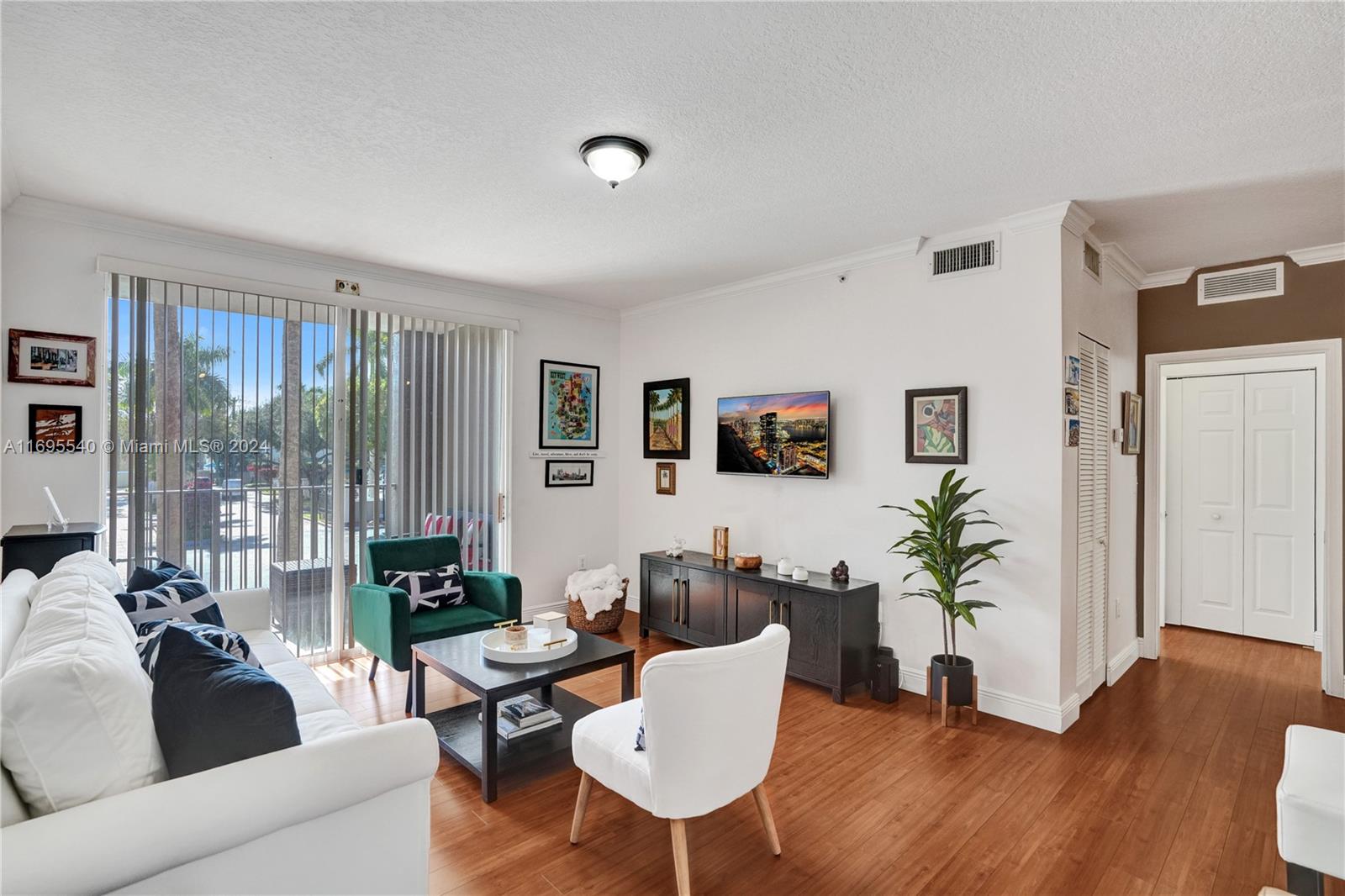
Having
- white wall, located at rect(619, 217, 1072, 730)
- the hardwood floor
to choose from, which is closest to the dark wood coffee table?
the hardwood floor

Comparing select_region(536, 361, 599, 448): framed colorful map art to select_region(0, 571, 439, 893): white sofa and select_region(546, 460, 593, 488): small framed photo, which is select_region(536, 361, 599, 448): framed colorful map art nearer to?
select_region(546, 460, 593, 488): small framed photo

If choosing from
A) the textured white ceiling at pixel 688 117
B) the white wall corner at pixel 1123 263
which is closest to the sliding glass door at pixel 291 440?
the textured white ceiling at pixel 688 117

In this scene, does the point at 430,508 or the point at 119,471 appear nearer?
the point at 119,471

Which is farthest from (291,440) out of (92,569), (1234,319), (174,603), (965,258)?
(1234,319)

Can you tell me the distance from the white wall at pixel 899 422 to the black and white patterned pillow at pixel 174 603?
3280 mm

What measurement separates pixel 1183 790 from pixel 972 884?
4.37 feet

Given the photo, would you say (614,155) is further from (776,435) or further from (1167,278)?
(1167,278)

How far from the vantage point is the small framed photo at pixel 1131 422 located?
4.29 meters

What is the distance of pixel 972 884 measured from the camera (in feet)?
7.00

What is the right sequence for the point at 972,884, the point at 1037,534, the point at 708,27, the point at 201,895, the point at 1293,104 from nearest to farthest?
the point at 201,895 < the point at 708,27 < the point at 972,884 < the point at 1293,104 < the point at 1037,534

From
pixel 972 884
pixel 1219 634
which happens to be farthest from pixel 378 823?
pixel 1219 634

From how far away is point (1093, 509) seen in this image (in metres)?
3.78

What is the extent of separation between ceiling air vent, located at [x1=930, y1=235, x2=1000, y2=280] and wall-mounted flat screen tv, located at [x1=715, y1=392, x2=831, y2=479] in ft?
3.30

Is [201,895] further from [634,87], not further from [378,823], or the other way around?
[634,87]
